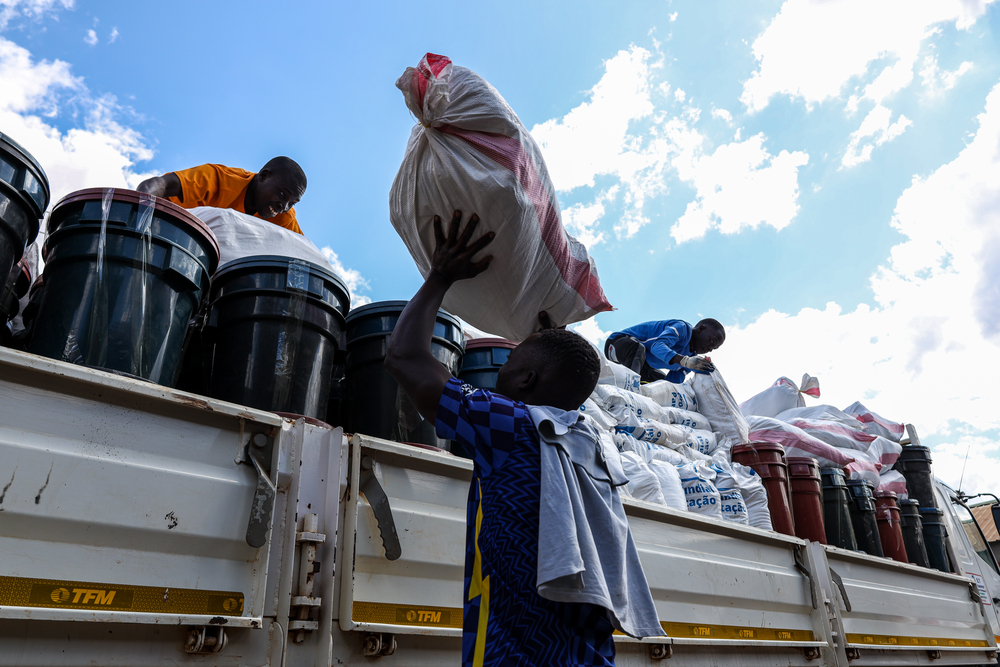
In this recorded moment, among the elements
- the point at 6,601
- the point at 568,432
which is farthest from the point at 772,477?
the point at 6,601

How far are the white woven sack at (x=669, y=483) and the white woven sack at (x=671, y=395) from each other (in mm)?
815

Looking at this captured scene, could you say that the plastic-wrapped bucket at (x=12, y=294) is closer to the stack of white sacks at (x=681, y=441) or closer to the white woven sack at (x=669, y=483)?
the stack of white sacks at (x=681, y=441)

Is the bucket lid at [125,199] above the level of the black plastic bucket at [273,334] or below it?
above

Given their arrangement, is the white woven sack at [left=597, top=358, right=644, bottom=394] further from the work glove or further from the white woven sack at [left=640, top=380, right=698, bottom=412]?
the work glove

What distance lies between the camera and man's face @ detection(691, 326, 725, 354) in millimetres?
4637

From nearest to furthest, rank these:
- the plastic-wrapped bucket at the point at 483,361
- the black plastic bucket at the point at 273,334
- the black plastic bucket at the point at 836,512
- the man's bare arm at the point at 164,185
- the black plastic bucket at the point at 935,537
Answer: the black plastic bucket at the point at 273,334 → the man's bare arm at the point at 164,185 → the plastic-wrapped bucket at the point at 483,361 → the black plastic bucket at the point at 836,512 → the black plastic bucket at the point at 935,537

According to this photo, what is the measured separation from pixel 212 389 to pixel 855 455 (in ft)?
13.1

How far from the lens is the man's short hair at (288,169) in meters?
2.88

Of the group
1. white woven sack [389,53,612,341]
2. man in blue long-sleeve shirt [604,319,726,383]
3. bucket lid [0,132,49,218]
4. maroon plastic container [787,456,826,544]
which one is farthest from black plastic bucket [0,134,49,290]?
man in blue long-sleeve shirt [604,319,726,383]

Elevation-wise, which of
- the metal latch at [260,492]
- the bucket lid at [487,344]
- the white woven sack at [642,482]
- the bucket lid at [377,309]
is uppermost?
the bucket lid at [487,344]

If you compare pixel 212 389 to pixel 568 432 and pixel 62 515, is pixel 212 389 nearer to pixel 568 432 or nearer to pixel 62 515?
pixel 62 515

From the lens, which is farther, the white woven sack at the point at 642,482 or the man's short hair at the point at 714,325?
the man's short hair at the point at 714,325

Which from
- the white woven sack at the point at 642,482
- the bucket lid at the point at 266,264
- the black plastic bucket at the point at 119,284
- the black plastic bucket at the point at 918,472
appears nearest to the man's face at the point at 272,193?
the bucket lid at the point at 266,264

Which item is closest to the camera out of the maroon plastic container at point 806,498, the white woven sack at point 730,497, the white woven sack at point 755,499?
the white woven sack at point 730,497
